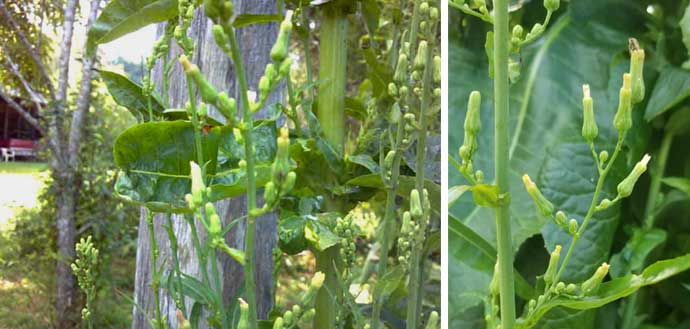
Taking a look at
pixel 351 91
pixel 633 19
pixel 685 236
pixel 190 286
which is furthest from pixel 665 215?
pixel 351 91

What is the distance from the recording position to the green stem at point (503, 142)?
30cm

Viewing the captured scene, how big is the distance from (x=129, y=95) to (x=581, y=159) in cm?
28

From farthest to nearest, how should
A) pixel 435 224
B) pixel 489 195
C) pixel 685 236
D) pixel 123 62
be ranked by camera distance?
pixel 123 62 < pixel 435 224 < pixel 685 236 < pixel 489 195

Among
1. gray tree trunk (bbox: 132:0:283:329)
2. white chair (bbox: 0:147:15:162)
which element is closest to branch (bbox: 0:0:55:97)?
white chair (bbox: 0:147:15:162)

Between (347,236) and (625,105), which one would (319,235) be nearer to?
(347,236)

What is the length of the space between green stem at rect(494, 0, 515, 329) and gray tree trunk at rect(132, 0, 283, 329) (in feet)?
0.89

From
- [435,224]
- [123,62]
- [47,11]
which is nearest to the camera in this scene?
[435,224]

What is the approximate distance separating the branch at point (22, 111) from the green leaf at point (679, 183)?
1301mm

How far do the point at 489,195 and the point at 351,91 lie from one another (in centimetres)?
114

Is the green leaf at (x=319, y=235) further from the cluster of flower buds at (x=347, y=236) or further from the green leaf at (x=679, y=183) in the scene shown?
the green leaf at (x=679, y=183)

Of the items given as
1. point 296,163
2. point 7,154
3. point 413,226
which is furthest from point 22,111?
point 413,226

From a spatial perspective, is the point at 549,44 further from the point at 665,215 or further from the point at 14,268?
the point at 14,268

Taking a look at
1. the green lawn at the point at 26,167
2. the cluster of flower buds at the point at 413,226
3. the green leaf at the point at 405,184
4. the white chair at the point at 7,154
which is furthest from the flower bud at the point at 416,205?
the green lawn at the point at 26,167

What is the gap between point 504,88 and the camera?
30 cm
